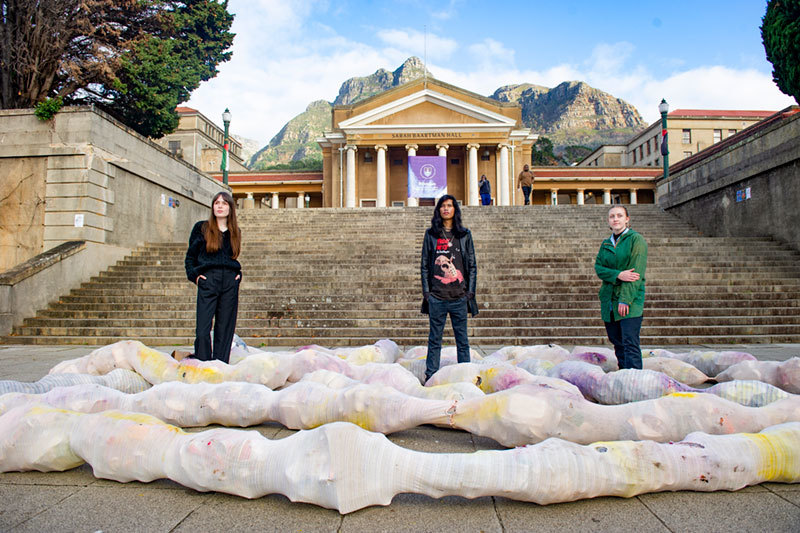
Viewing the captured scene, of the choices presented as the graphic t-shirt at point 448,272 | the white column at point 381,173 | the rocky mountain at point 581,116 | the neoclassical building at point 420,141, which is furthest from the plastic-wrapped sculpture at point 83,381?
the rocky mountain at point 581,116

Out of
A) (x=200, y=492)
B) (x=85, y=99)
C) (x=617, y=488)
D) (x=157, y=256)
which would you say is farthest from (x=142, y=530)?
(x=85, y=99)

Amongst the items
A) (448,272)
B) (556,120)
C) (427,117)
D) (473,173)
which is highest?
(556,120)

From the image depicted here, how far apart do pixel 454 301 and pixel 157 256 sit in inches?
388

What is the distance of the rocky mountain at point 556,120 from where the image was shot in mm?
136250

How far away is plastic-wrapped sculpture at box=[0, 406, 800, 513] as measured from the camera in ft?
6.73

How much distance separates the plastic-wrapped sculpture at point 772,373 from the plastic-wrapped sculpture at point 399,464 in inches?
74.4

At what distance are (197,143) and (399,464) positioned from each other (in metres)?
65.4

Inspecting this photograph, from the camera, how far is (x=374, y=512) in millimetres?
2051

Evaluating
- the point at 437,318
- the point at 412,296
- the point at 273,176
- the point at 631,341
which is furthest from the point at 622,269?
the point at 273,176

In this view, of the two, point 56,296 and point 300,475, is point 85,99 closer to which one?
point 56,296

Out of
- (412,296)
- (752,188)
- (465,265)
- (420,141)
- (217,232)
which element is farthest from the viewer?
(420,141)

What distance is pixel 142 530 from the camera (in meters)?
1.91

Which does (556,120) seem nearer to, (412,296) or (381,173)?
(381,173)

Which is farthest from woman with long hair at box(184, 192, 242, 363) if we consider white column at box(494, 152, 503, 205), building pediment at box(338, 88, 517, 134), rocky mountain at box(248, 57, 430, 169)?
rocky mountain at box(248, 57, 430, 169)
